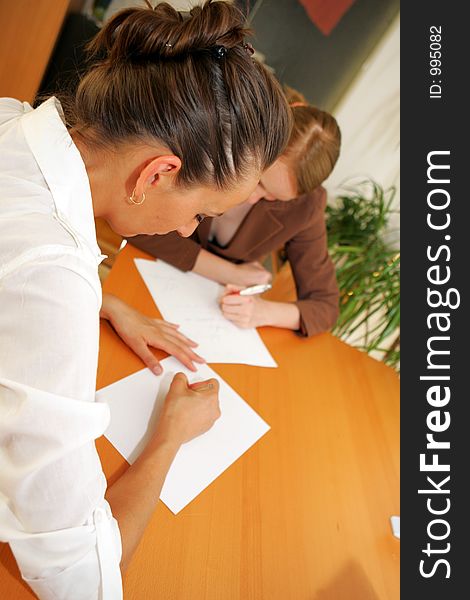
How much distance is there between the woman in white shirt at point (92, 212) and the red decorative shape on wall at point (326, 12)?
6.49ft

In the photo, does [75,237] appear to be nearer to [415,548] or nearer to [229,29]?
[229,29]

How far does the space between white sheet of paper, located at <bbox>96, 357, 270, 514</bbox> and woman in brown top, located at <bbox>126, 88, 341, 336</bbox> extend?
32 centimetres

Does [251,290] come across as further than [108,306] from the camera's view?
Yes

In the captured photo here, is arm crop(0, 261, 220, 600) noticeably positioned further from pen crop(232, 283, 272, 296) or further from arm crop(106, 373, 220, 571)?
pen crop(232, 283, 272, 296)

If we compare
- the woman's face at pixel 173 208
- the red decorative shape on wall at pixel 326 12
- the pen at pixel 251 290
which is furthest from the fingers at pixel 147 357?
the red decorative shape on wall at pixel 326 12

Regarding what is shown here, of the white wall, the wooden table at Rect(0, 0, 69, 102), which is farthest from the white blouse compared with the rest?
the white wall

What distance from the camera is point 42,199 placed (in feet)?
2.42

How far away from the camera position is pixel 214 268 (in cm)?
161

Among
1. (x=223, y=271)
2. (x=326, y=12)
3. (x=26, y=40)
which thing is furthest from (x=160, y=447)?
(x=326, y=12)

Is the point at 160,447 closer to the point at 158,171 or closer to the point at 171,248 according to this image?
the point at 158,171

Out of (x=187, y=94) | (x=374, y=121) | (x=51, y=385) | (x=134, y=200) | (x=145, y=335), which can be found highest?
(x=374, y=121)

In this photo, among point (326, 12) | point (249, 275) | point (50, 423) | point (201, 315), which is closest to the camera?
point (50, 423)

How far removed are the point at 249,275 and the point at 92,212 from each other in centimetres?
91

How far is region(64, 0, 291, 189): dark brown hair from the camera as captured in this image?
31.2 inches
